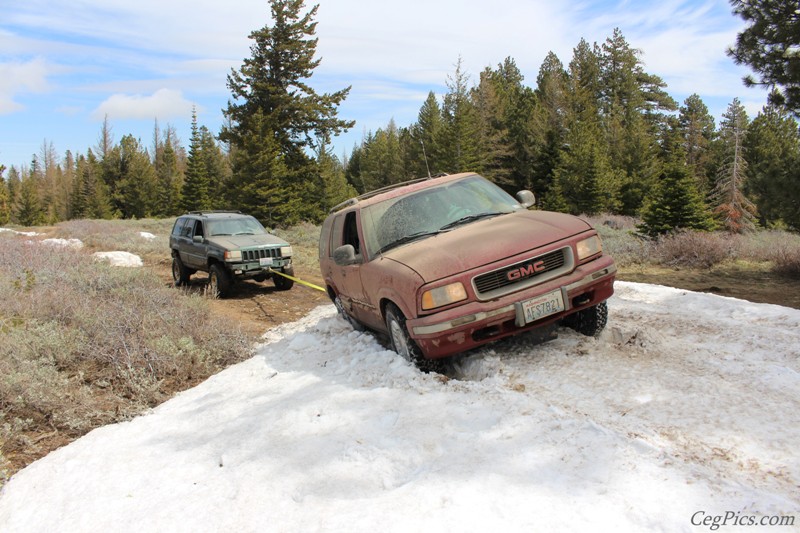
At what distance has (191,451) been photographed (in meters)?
3.77

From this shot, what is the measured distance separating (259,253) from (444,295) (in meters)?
7.84

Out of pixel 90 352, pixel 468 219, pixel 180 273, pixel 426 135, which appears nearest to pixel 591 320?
pixel 468 219

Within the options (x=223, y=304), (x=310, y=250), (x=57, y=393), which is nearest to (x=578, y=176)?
(x=310, y=250)

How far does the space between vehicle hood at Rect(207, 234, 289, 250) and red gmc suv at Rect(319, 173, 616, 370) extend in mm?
5972

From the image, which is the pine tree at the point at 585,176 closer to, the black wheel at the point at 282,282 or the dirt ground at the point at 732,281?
the dirt ground at the point at 732,281

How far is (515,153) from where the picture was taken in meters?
46.7

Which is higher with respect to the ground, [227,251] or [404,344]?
[227,251]

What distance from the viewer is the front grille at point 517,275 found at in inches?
172

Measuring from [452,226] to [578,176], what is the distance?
33213mm

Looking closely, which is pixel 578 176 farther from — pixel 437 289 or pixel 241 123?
pixel 437 289

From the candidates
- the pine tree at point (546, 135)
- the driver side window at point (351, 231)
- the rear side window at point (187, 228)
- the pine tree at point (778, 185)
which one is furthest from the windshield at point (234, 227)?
the pine tree at point (546, 135)

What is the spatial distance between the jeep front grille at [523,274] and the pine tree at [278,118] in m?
27.4

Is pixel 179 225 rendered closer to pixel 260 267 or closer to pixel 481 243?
pixel 260 267

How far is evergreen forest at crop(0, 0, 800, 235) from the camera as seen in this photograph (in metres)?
26.5
